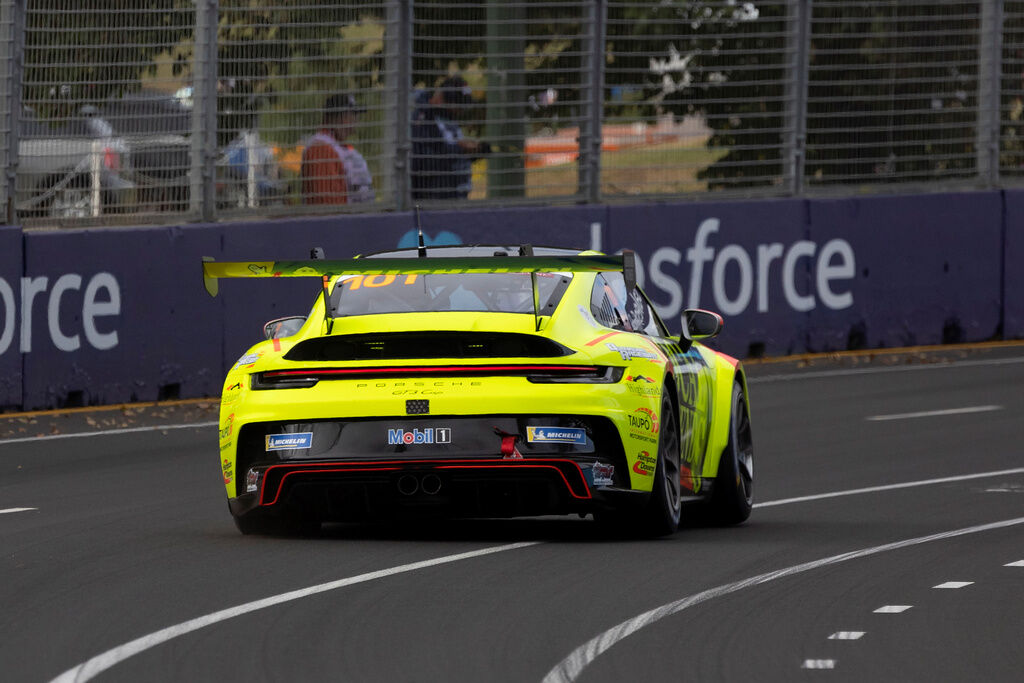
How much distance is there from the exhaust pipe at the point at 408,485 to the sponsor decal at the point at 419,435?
16 centimetres

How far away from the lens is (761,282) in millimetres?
20969

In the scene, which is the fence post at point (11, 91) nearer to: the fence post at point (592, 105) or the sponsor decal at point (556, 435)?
the fence post at point (592, 105)

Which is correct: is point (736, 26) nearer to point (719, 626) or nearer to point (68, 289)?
point (68, 289)

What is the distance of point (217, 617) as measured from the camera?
26.0ft

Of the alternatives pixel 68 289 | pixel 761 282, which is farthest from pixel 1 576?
pixel 761 282

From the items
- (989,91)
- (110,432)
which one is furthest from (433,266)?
(989,91)

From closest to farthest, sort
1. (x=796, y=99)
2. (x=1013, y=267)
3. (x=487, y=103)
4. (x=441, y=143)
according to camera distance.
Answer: (x=441, y=143) < (x=487, y=103) < (x=796, y=99) < (x=1013, y=267)

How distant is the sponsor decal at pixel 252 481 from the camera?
385 inches

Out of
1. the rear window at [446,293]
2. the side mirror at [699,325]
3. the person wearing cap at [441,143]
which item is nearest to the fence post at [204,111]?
the person wearing cap at [441,143]

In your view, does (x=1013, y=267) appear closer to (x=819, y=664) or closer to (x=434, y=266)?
(x=434, y=266)

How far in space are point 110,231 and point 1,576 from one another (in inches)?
331

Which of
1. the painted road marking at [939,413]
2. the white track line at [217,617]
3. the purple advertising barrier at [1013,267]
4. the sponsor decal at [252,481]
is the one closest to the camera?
the white track line at [217,617]

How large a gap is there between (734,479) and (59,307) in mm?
7110

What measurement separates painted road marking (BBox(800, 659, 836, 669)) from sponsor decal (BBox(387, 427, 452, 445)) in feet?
8.91
